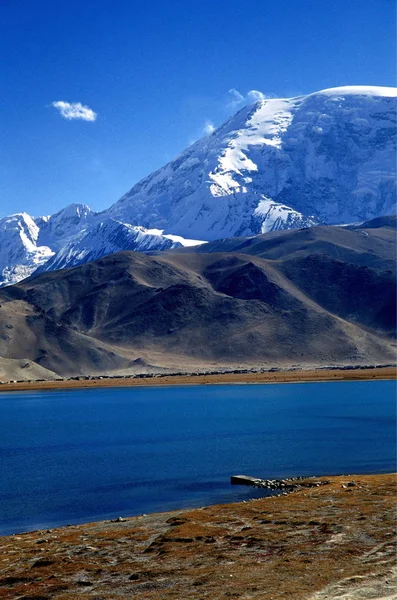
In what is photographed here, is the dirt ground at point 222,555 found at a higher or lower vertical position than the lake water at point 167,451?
higher

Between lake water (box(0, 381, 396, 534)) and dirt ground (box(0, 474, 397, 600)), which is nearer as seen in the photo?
dirt ground (box(0, 474, 397, 600))

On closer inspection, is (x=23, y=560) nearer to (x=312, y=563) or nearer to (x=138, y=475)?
(x=312, y=563)

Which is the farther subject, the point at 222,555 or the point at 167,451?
the point at 167,451

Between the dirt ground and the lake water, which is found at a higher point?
the dirt ground

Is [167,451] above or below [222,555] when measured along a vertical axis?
below

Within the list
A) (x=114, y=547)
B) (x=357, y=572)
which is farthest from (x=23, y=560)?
(x=357, y=572)
